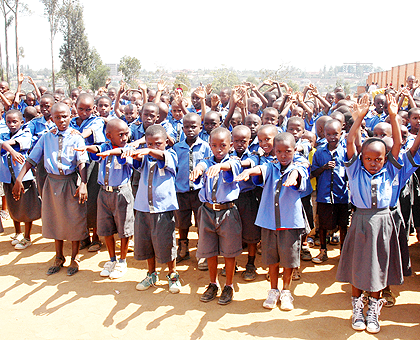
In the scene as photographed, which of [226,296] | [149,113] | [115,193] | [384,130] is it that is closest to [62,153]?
[115,193]

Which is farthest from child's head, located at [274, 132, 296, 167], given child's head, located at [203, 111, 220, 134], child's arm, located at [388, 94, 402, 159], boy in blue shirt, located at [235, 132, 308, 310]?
child's head, located at [203, 111, 220, 134]

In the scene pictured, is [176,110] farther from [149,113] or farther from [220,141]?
[220,141]

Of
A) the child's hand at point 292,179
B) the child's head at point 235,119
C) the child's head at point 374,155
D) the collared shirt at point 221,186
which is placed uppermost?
the child's head at point 235,119

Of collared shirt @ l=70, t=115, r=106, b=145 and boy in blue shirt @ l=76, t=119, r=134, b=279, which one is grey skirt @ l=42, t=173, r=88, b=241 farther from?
collared shirt @ l=70, t=115, r=106, b=145

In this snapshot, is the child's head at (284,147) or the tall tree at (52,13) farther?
the tall tree at (52,13)

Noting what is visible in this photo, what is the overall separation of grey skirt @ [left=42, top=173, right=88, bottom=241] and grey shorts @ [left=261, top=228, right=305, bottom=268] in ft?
6.98

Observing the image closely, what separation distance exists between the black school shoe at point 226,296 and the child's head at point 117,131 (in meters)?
1.87

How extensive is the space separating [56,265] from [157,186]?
67.8 inches

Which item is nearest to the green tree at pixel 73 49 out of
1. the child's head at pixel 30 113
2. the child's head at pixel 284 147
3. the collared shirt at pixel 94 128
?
the child's head at pixel 30 113

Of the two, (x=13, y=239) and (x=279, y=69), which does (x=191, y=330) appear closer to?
(x=13, y=239)

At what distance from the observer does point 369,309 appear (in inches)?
126

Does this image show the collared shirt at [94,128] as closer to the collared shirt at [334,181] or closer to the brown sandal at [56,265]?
the brown sandal at [56,265]

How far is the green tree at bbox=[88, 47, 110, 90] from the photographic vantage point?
25.8 m

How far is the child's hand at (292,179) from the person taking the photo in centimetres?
Result: 309
